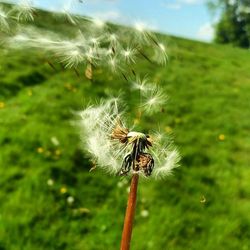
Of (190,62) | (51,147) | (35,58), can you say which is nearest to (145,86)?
(51,147)

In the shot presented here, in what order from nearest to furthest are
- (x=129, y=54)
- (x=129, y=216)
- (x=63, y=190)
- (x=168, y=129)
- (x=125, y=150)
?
→ (x=129, y=216)
(x=125, y=150)
(x=129, y=54)
(x=63, y=190)
(x=168, y=129)

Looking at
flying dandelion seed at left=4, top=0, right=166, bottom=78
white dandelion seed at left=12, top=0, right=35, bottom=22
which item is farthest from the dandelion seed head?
white dandelion seed at left=12, top=0, right=35, bottom=22

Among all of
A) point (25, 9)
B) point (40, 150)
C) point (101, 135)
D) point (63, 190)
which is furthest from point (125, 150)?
point (40, 150)

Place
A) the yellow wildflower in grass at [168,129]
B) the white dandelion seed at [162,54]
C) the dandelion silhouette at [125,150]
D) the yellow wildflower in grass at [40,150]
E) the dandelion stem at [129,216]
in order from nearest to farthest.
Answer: the dandelion stem at [129,216]
the dandelion silhouette at [125,150]
the white dandelion seed at [162,54]
the yellow wildflower in grass at [40,150]
the yellow wildflower in grass at [168,129]

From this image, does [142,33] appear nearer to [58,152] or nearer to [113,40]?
[113,40]

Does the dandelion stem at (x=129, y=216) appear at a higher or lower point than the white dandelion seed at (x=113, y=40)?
lower

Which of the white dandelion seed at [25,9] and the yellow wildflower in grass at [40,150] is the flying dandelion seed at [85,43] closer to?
the white dandelion seed at [25,9]

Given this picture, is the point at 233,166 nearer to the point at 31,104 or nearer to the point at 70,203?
the point at 70,203

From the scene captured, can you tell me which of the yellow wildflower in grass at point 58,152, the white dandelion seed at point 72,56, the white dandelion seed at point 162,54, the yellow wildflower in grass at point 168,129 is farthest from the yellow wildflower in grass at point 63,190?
the white dandelion seed at point 72,56

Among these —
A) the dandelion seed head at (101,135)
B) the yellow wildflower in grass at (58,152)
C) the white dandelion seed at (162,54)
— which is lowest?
the yellow wildflower in grass at (58,152)
